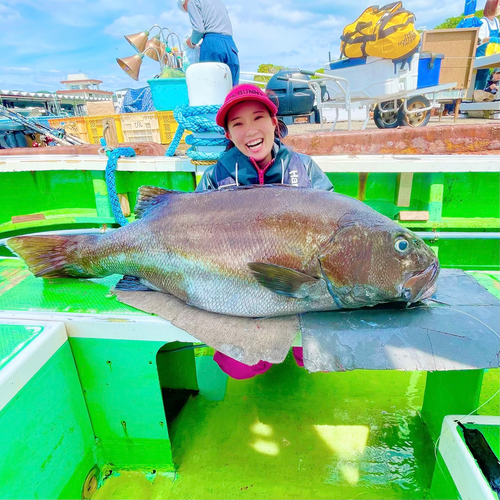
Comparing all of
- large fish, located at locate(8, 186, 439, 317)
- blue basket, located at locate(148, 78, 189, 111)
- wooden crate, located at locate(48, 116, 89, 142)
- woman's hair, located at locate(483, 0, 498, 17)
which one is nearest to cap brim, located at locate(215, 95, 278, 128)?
large fish, located at locate(8, 186, 439, 317)

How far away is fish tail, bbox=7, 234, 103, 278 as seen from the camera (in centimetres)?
200

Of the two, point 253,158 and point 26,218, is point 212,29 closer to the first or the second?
point 253,158

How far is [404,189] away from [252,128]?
237 cm

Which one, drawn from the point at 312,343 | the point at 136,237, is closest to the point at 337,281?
the point at 312,343

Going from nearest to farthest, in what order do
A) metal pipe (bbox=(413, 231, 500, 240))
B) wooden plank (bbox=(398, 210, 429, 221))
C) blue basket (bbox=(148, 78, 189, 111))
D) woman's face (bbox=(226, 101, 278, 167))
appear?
1. woman's face (bbox=(226, 101, 278, 167))
2. metal pipe (bbox=(413, 231, 500, 240))
3. wooden plank (bbox=(398, 210, 429, 221))
4. blue basket (bbox=(148, 78, 189, 111))

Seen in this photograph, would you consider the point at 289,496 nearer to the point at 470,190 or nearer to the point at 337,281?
the point at 337,281

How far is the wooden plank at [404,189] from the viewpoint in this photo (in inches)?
147

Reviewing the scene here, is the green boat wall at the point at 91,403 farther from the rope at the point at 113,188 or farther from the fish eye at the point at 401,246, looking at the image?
the rope at the point at 113,188

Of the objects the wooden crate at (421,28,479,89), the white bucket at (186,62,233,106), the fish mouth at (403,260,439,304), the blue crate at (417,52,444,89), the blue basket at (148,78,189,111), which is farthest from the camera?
the wooden crate at (421,28,479,89)

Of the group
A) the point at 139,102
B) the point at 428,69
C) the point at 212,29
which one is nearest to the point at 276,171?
the point at 212,29

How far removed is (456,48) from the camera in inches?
346

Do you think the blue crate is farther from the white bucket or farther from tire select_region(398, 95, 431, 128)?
the white bucket

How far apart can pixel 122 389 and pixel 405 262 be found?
1589 millimetres

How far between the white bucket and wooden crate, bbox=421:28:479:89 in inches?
307
